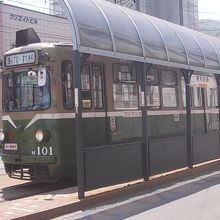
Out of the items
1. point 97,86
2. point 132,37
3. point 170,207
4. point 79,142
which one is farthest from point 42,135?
point 170,207

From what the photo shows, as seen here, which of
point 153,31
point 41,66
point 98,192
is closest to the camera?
point 98,192

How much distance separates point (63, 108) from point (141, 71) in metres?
1.93

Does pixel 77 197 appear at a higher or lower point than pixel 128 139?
lower

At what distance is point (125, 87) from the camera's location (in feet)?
37.2

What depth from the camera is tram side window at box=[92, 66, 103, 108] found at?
10.6 metres

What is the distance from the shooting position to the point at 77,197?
8.77 metres

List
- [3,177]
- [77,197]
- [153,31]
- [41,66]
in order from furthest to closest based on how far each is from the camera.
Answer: [3,177] < [153,31] < [41,66] < [77,197]

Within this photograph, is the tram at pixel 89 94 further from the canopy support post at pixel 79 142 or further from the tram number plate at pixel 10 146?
the canopy support post at pixel 79 142

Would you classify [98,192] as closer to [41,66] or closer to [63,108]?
[63,108]

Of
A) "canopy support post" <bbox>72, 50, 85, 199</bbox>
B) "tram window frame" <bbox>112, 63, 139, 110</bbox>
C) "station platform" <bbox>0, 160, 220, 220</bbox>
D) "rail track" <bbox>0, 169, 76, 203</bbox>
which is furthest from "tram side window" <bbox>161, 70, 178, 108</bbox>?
"canopy support post" <bbox>72, 50, 85, 199</bbox>

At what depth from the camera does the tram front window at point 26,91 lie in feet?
33.1

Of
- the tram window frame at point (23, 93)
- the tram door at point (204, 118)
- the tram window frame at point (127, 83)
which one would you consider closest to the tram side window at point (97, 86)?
the tram window frame at point (127, 83)

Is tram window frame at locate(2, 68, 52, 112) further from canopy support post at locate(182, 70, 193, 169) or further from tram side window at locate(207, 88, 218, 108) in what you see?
tram side window at locate(207, 88, 218, 108)

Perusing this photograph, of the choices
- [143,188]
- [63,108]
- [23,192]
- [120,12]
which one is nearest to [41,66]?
[63,108]
